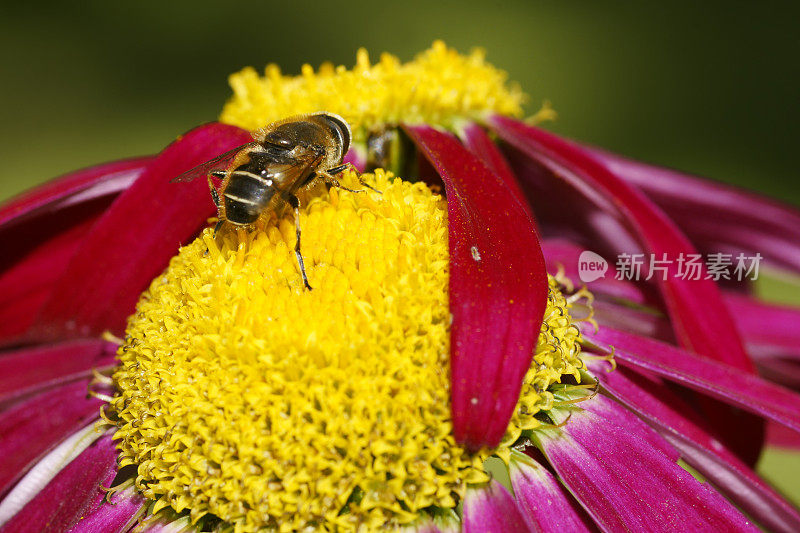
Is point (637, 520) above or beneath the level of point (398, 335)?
beneath

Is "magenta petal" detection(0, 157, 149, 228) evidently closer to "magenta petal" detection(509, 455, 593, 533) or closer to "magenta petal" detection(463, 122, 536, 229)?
"magenta petal" detection(463, 122, 536, 229)

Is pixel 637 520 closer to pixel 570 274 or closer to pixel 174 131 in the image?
pixel 570 274

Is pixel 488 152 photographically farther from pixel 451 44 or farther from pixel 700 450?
pixel 451 44

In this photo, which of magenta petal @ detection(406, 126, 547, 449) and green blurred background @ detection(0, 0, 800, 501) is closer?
magenta petal @ detection(406, 126, 547, 449)

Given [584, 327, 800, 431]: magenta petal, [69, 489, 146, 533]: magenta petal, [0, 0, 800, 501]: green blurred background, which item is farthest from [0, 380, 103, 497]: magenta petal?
[0, 0, 800, 501]: green blurred background

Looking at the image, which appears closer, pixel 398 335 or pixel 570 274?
pixel 398 335

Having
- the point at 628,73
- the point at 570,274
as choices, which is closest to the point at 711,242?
the point at 570,274

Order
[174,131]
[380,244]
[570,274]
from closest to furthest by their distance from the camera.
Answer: [380,244] < [570,274] < [174,131]

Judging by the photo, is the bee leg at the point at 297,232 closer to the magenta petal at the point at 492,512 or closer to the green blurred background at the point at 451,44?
the magenta petal at the point at 492,512
